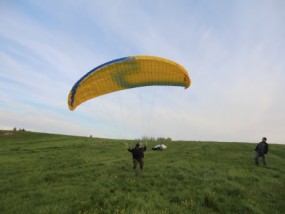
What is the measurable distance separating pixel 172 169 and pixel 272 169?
7370 millimetres

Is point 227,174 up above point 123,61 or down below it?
below

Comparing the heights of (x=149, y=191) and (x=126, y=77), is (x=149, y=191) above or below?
below

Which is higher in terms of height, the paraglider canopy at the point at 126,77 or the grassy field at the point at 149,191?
the paraglider canopy at the point at 126,77

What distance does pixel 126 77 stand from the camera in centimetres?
1590

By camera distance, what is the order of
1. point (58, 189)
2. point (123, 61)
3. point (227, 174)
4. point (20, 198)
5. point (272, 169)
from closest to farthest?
point (20, 198) < point (58, 189) < point (123, 61) < point (227, 174) < point (272, 169)

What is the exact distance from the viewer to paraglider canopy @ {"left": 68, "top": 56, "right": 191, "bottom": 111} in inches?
567

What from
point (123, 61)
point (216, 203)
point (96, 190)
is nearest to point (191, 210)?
point (216, 203)

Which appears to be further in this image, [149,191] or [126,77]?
[126,77]

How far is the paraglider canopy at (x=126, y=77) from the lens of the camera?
567 inches

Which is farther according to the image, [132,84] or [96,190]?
[132,84]

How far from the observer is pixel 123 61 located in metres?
14.2

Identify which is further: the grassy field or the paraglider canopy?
the paraglider canopy

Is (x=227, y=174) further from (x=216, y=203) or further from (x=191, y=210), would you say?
(x=191, y=210)

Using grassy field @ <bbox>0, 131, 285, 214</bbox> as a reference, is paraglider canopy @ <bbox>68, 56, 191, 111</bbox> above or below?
above
